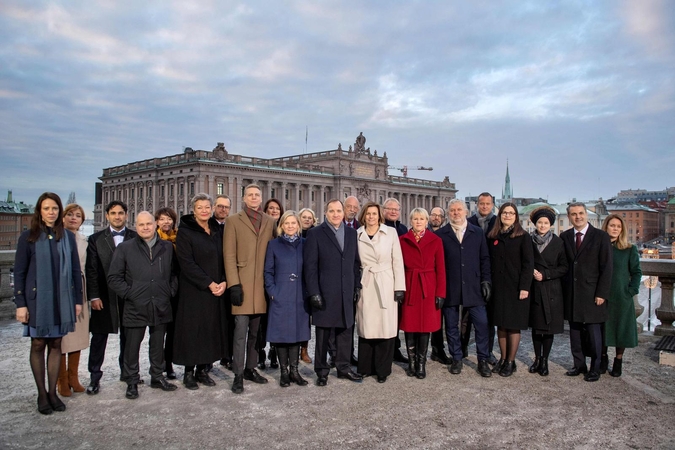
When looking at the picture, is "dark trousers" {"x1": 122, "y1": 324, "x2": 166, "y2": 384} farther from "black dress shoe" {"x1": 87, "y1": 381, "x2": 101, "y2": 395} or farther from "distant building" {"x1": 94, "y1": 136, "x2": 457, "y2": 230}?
"distant building" {"x1": 94, "y1": 136, "x2": 457, "y2": 230}

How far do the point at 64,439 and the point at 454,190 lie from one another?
98235mm

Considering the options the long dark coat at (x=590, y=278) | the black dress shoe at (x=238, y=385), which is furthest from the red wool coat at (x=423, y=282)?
the black dress shoe at (x=238, y=385)

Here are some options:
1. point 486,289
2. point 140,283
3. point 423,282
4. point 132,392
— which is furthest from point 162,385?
point 486,289

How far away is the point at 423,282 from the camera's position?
253 inches

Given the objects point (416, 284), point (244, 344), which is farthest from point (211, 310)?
point (416, 284)

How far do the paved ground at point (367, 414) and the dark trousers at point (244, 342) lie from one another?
0.32 meters

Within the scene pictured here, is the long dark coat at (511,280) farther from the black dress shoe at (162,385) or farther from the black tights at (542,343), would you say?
the black dress shoe at (162,385)

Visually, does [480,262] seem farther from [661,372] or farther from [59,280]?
[59,280]

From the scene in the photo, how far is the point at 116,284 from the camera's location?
18.4 feet

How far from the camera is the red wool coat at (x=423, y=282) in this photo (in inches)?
252

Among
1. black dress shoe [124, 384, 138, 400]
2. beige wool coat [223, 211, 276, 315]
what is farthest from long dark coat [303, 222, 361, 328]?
black dress shoe [124, 384, 138, 400]

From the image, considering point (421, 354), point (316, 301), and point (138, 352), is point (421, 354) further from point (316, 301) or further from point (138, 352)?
point (138, 352)

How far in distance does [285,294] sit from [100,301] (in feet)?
7.03

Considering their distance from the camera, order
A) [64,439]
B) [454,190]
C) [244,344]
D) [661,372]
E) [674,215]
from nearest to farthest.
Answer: [64,439] → [244,344] → [661,372] → [454,190] → [674,215]
